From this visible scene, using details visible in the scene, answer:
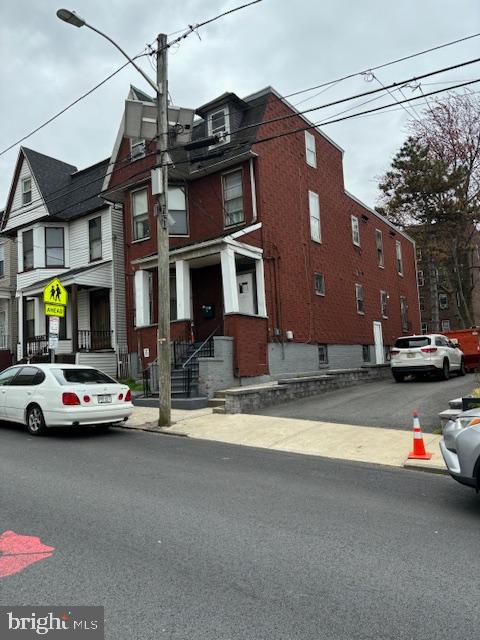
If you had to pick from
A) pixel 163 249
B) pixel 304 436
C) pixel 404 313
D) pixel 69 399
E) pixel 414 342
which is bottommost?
pixel 304 436

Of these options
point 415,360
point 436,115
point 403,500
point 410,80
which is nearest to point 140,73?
point 410,80

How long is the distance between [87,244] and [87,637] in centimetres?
2038

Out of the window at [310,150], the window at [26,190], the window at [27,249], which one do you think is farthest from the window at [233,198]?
the window at [26,190]

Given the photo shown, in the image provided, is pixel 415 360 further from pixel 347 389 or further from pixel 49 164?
pixel 49 164

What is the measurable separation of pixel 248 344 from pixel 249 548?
10986 mm

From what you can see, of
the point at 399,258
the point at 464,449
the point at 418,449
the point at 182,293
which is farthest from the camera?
the point at 399,258

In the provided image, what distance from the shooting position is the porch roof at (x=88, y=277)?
19.9 m

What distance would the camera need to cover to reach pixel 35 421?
33.7ft

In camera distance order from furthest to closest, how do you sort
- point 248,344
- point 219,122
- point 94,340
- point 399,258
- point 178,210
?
1. point 399,258
2. point 94,340
3. point 178,210
4. point 219,122
5. point 248,344

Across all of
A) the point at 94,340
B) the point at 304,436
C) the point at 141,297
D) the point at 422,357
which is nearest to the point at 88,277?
the point at 94,340

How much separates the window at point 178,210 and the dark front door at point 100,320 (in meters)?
4.75

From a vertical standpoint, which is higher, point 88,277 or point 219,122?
point 219,122

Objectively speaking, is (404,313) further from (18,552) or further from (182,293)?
(18,552)

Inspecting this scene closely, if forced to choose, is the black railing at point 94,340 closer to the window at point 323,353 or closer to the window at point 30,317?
the window at point 30,317
